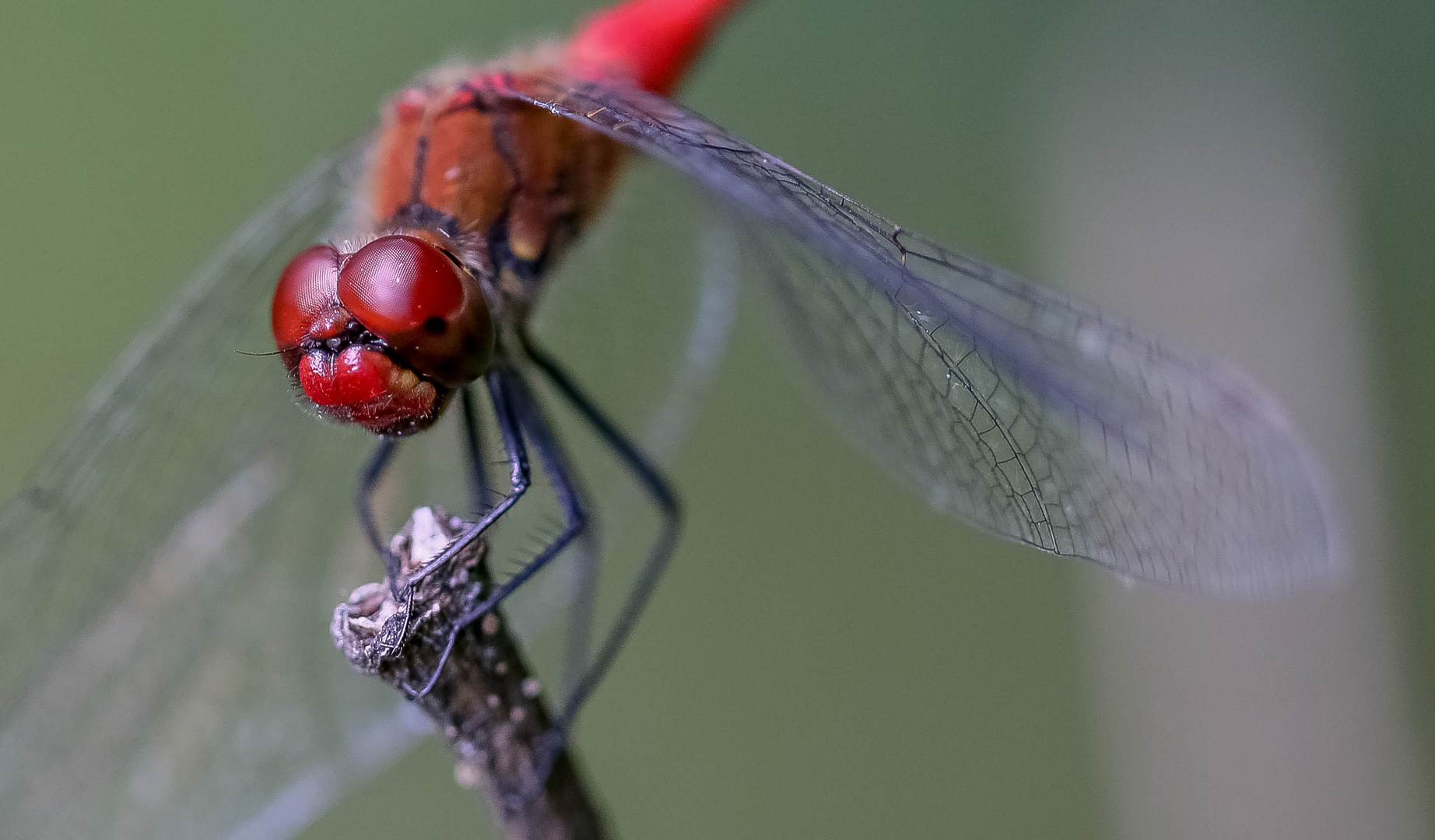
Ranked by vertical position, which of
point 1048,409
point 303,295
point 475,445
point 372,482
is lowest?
point 372,482

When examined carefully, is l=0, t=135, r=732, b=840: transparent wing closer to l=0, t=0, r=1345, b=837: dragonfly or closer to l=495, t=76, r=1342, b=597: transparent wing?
l=0, t=0, r=1345, b=837: dragonfly

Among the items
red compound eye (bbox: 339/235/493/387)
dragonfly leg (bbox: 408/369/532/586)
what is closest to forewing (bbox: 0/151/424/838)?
dragonfly leg (bbox: 408/369/532/586)

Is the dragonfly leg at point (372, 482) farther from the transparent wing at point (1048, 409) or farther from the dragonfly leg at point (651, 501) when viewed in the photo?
the transparent wing at point (1048, 409)

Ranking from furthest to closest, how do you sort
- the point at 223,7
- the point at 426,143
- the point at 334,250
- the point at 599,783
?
the point at 223,7, the point at 599,783, the point at 426,143, the point at 334,250

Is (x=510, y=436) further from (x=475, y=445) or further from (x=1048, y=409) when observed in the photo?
(x=1048, y=409)

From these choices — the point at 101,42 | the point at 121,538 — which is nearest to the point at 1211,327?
the point at 121,538

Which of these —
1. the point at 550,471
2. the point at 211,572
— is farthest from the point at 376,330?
the point at 211,572

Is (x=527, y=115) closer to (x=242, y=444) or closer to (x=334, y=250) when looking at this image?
(x=334, y=250)
